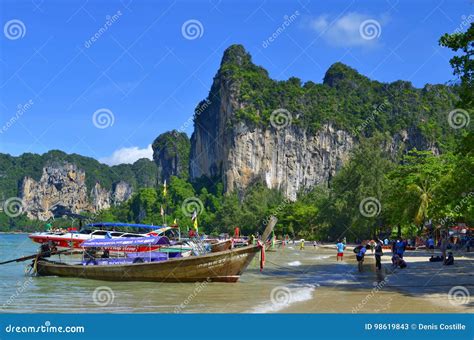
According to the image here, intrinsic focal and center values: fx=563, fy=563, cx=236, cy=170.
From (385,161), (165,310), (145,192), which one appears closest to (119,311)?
(165,310)

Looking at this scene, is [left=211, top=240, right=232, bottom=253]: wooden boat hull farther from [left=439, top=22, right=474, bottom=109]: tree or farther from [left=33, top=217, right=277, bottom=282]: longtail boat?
[left=439, top=22, right=474, bottom=109]: tree

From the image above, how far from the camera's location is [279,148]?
137125 mm

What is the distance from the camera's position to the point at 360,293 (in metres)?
17.0

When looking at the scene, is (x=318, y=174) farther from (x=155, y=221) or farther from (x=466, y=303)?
(x=466, y=303)

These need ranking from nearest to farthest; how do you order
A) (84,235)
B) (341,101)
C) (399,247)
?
(399,247)
(84,235)
(341,101)

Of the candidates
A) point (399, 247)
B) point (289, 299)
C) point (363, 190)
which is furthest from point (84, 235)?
point (363, 190)

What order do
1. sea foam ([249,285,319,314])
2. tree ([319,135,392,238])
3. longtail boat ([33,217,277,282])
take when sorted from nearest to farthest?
sea foam ([249,285,319,314]), longtail boat ([33,217,277,282]), tree ([319,135,392,238])

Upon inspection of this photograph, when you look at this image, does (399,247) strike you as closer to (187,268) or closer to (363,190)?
(187,268)

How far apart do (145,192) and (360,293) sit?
136 metres

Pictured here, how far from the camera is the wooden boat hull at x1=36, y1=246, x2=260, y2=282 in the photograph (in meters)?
21.6

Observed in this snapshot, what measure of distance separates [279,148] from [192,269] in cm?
11622

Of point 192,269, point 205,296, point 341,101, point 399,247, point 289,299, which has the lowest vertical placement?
point 205,296

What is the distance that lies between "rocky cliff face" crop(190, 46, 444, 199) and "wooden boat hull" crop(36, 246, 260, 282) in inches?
4344

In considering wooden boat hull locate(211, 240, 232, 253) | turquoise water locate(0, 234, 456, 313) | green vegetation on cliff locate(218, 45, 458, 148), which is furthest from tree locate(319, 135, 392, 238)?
green vegetation on cliff locate(218, 45, 458, 148)
